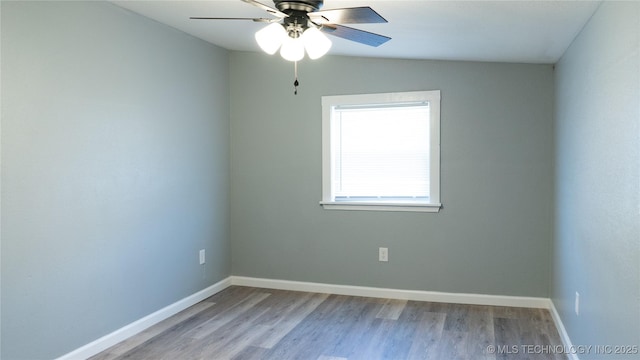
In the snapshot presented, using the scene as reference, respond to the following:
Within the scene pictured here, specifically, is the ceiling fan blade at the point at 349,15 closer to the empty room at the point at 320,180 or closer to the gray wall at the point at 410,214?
the empty room at the point at 320,180

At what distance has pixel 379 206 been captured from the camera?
4.21 m


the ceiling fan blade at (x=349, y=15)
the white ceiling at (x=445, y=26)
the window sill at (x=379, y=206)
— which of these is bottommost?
the window sill at (x=379, y=206)

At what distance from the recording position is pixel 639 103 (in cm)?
167

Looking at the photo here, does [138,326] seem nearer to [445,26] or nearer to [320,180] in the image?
[320,180]

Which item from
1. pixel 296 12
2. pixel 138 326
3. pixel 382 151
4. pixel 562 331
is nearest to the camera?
pixel 296 12

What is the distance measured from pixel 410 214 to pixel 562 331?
1477mm

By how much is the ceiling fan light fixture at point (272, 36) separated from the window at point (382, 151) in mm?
2002

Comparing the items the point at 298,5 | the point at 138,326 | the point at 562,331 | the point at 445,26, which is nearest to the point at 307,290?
the point at 138,326

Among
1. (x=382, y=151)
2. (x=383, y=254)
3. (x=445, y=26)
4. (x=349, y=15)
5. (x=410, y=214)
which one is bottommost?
(x=383, y=254)

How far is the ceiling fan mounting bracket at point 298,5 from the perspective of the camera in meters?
2.18

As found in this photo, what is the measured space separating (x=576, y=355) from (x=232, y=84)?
361 cm

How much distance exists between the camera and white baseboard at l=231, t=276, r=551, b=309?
153 inches

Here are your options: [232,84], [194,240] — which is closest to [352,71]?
[232,84]

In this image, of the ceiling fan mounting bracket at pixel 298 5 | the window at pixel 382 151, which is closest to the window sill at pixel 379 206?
the window at pixel 382 151
